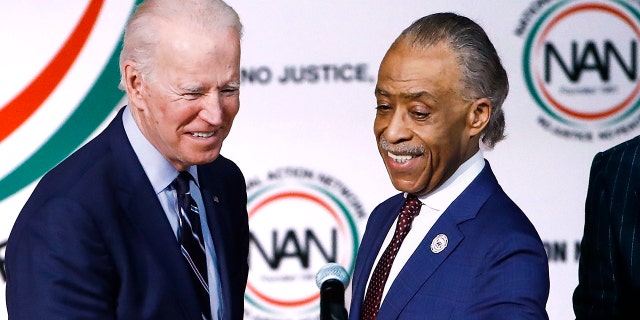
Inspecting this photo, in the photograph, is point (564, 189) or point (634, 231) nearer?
point (634, 231)

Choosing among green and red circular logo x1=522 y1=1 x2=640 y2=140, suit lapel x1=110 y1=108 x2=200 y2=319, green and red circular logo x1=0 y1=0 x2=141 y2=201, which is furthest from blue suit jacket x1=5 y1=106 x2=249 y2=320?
green and red circular logo x1=522 y1=1 x2=640 y2=140

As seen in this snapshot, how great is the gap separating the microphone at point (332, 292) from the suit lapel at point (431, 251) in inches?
6.9

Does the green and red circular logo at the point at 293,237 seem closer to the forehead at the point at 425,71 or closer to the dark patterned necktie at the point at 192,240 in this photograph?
the dark patterned necktie at the point at 192,240

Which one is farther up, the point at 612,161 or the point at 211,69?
the point at 211,69

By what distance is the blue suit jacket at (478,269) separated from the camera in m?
1.94

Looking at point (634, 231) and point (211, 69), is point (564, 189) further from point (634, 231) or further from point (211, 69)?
point (211, 69)

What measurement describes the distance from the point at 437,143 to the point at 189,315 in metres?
0.61

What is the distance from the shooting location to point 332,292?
1.86 metres

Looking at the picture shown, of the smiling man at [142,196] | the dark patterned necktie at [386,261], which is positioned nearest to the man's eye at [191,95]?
the smiling man at [142,196]

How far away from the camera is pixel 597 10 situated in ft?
11.3

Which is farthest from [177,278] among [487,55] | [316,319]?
[316,319]

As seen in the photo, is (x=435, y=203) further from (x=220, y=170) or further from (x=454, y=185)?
(x=220, y=170)

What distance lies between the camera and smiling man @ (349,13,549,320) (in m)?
1.98

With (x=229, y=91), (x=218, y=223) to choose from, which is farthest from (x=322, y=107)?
(x=229, y=91)
